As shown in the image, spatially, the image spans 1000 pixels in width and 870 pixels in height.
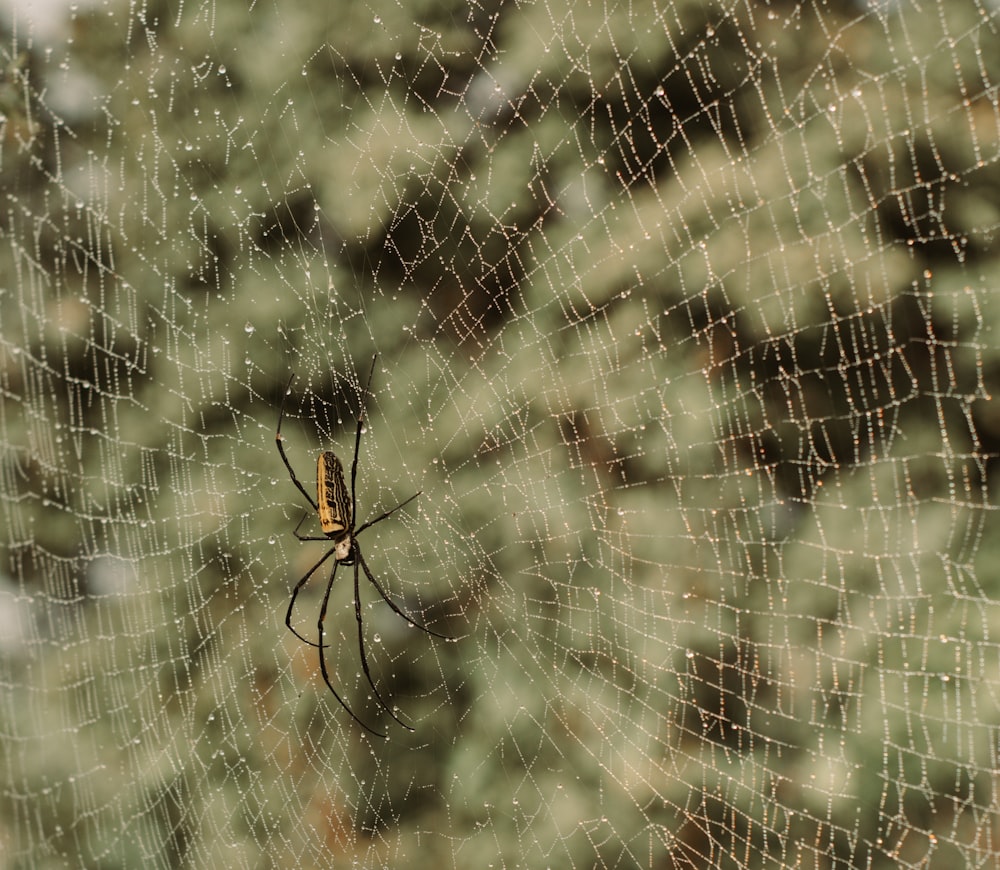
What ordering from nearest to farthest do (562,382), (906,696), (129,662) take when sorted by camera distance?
(906,696) → (562,382) → (129,662)

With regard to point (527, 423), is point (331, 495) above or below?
below

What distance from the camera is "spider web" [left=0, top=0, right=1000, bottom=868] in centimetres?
251

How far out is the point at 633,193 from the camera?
2.74m

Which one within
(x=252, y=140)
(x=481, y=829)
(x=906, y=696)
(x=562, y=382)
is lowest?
(x=481, y=829)

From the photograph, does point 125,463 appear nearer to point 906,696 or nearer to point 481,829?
point 481,829

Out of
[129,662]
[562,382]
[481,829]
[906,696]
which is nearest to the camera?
[906,696]

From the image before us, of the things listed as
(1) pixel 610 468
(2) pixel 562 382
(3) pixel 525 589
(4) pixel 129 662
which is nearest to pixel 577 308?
(2) pixel 562 382

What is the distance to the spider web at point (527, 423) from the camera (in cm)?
251

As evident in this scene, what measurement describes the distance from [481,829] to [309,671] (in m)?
0.74

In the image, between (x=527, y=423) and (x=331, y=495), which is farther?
(x=527, y=423)

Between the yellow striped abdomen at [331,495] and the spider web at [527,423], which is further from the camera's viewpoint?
the spider web at [527,423]

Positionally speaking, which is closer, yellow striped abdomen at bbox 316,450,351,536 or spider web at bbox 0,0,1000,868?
yellow striped abdomen at bbox 316,450,351,536

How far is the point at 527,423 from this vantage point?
2.62 m

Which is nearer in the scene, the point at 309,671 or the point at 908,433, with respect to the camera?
the point at 908,433
